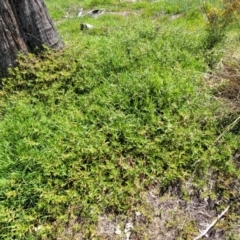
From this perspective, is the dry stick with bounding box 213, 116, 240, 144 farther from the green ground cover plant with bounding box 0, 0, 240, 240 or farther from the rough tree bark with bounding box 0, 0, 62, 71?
the rough tree bark with bounding box 0, 0, 62, 71

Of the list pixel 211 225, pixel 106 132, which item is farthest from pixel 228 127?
pixel 106 132

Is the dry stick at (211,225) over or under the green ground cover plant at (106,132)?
under

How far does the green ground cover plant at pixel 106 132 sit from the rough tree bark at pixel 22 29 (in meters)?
0.18

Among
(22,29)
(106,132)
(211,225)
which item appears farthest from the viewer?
(22,29)

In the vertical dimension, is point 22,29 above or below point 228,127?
above

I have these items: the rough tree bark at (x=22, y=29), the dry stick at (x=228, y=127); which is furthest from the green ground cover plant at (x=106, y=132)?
the rough tree bark at (x=22, y=29)

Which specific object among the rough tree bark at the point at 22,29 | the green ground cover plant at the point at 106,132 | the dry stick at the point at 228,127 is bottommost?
the dry stick at the point at 228,127

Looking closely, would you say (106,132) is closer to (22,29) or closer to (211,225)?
(211,225)

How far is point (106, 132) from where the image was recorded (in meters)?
3.33

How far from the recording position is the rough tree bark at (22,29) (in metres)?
3.94

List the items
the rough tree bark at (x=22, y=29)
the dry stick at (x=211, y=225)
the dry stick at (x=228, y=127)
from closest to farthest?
1. the dry stick at (x=211, y=225)
2. the dry stick at (x=228, y=127)
3. the rough tree bark at (x=22, y=29)

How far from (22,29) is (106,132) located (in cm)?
189

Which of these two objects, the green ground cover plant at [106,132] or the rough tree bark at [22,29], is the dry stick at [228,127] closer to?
the green ground cover plant at [106,132]

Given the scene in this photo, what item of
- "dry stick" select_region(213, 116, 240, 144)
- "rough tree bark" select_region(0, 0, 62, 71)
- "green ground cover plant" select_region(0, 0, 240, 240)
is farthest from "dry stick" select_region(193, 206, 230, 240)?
"rough tree bark" select_region(0, 0, 62, 71)
